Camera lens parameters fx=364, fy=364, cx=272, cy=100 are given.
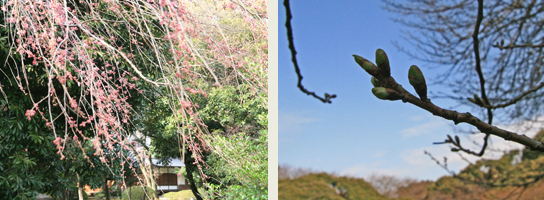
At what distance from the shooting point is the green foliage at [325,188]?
1953 mm

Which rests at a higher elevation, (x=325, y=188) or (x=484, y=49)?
(x=484, y=49)

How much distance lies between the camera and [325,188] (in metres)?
1.98

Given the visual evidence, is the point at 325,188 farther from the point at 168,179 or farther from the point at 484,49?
the point at 168,179

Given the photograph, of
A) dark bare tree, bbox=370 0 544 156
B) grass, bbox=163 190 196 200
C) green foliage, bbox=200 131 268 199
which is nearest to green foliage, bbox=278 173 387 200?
green foliage, bbox=200 131 268 199

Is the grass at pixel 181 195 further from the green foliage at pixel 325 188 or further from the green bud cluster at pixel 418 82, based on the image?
the green bud cluster at pixel 418 82

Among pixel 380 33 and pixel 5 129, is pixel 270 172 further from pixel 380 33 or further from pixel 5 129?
pixel 5 129

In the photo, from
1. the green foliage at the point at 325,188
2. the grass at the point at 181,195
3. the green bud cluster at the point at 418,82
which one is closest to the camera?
the green bud cluster at the point at 418,82

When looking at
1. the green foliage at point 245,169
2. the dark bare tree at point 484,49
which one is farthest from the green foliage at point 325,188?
the dark bare tree at point 484,49

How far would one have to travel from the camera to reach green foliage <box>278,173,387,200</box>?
195cm

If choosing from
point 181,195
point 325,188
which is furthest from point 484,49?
point 181,195

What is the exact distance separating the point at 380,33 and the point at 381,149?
0.61 meters

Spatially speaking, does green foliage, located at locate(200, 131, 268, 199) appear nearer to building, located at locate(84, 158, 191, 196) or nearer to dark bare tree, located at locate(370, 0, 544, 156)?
building, located at locate(84, 158, 191, 196)

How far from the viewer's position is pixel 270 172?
1979mm

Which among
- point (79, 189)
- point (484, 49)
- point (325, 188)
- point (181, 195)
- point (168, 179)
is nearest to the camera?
point (484, 49)
